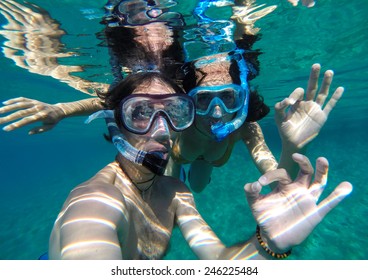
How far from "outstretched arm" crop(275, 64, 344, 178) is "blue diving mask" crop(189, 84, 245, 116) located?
1.72 meters

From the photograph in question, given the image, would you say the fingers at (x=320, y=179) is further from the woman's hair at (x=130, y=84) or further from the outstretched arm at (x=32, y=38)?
the outstretched arm at (x=32, y=38)

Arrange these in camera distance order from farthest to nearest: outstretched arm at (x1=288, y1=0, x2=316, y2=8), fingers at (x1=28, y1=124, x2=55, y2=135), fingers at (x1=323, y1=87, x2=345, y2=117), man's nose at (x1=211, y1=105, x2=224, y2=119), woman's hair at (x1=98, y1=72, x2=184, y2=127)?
outstretched arm at (x1=288, y1=0, x2=316, y2=8) < man's nose at (x1=211, y1=105, x2=224, y2=119) < woman's hair at (x1=98, y1=72, x2=184, y2=127) < fingers at (x1=28, y1=124, x2=55, y2=135) < fingers at (x1=323, y1=87, x2=345, y2=117)

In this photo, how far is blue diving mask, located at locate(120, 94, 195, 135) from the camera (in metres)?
3.17

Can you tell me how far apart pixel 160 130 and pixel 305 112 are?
1.93m

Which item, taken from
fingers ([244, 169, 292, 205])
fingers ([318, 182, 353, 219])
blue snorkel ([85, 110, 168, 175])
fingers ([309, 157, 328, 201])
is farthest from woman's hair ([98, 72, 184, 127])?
fingers ([318, 182, 353, 219])

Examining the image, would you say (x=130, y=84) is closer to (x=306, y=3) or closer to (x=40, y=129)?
(x=40, y=129)

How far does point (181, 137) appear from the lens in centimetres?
588

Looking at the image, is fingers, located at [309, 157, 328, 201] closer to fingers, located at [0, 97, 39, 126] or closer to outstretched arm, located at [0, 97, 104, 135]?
outstretched arm, located at [0, 97, 104, 135]

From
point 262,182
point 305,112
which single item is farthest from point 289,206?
point 305,112

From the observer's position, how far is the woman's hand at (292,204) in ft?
6.79

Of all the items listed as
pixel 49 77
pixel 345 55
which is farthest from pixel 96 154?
pixel 345 55

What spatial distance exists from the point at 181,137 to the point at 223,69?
309 cm

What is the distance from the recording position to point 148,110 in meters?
3.31

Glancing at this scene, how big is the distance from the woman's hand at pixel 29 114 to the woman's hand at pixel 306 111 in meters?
3.38
